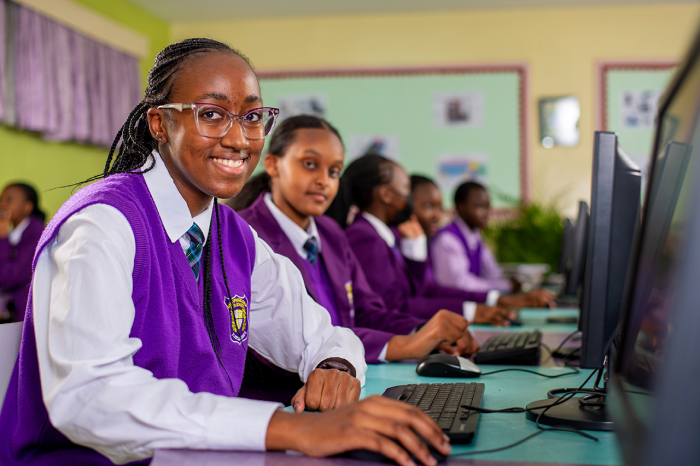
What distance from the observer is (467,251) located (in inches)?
164

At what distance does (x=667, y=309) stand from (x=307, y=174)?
5.01 ft

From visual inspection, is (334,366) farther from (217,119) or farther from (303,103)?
(303,103)

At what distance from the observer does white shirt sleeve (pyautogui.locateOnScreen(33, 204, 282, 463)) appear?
0.71m

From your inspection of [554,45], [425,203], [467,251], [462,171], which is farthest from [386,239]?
[554,45]

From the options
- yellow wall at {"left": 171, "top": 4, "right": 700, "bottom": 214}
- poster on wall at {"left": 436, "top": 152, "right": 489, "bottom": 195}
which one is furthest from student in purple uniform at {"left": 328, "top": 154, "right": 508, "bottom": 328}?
yellow wall at {"left": 171, "top": 4, "right": 700, "bottom": 214}

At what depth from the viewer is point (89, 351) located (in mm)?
727

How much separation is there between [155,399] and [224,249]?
432 mm

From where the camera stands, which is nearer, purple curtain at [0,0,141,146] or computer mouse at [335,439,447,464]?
computer mouse at [335,439,447,464]

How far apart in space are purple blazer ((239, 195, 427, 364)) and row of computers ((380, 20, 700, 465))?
676 millimetres

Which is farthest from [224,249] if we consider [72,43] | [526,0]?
[526,0]

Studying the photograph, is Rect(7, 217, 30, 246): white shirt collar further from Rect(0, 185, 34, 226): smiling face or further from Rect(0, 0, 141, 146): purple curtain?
Rect(0, 0, 141, 146): purple curtain

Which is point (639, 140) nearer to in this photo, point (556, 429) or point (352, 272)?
point (352, 272)

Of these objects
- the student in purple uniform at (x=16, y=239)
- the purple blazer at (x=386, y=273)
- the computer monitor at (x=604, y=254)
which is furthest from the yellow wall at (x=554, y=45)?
the computer monitor at (x=604, y=254)

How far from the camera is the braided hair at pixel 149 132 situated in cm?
104
